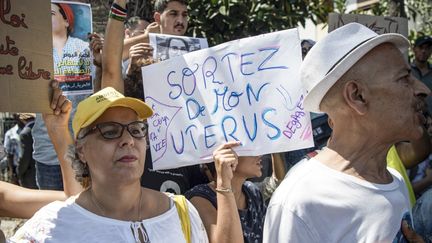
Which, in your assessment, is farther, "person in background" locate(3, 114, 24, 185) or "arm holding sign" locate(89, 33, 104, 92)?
"person in background" locate(3, 114, 24, 185)

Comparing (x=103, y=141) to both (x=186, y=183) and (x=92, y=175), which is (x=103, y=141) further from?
(x=186, y=183)

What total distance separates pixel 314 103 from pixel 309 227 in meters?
A: 0.42

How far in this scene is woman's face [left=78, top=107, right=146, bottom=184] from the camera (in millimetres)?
2811

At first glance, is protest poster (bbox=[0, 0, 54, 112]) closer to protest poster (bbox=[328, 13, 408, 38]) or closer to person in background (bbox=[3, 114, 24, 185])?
protest poster (bbox=[328, 13, 408, 38])

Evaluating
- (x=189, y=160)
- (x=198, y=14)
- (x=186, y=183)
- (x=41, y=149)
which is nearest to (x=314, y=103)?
(x=189, y=160)

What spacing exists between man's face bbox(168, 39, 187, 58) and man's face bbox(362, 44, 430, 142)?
6.98ft

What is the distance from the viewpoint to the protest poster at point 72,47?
364cm

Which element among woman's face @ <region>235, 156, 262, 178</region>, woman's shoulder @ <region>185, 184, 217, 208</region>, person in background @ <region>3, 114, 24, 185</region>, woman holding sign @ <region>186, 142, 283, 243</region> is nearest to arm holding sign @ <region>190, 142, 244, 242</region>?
woman holding sign @ <region>186, 142, 283, 243</region>

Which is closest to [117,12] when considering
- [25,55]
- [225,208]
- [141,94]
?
[141,94]

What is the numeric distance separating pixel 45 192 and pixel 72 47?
2.88 ft

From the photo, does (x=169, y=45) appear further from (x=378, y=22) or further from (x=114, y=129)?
(x=378, y=22)

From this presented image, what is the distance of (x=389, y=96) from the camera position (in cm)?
223

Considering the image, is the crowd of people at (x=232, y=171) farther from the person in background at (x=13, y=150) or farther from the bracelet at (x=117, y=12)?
the person in background at (x=13, y=150)

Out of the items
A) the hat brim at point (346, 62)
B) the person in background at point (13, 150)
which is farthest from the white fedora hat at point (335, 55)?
the person in background at point (13, 150)
